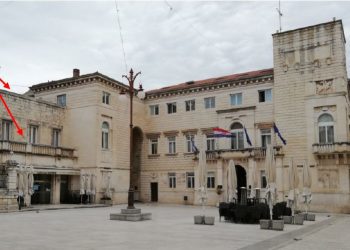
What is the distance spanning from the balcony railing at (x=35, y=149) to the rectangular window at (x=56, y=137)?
1.63 metres

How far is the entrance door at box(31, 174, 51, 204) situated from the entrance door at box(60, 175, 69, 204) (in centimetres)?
172

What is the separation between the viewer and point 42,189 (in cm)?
3559

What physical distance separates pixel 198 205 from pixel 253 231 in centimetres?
2242

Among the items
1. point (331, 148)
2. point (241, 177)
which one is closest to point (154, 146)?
point (241, 177)

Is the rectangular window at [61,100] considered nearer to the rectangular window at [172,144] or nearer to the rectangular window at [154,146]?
the rectangular window at [154,146]

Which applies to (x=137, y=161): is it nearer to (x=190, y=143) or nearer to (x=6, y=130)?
(x=190, y=143)

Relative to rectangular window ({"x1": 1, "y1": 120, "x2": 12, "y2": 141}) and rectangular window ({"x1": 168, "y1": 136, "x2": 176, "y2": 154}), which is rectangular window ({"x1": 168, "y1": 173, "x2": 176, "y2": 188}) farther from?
rectangular window ({"x1": 1, "y1": 120, "x2": 12, "y2": 141})

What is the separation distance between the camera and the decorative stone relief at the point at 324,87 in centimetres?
3384

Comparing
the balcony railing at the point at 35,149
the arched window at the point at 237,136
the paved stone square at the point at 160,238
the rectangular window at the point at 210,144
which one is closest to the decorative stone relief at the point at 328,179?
the arched window at the point at 237,136

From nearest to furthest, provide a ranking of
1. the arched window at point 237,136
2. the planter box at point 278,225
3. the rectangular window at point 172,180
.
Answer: the planter box at point 278,225
the arched window at point 237,136
the rectangular window at point 172,180

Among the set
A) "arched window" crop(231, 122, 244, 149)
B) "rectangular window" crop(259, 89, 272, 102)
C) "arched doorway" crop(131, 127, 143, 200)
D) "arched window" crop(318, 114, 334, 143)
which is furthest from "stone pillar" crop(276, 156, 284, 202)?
"arched doorway" crop(131, 127, 143, 200)

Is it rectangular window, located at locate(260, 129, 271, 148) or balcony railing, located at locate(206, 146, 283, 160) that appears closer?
balcony railing, located at locate(206, 146, 283, 160)

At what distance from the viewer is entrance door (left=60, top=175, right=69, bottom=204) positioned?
3731 cm

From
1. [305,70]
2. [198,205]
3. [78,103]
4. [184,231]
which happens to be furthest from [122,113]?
[184,231]
